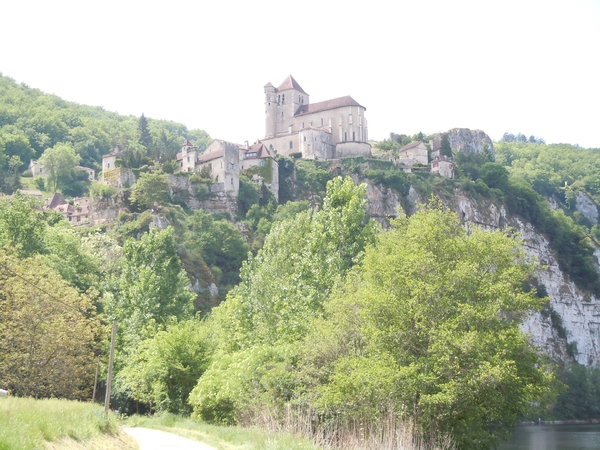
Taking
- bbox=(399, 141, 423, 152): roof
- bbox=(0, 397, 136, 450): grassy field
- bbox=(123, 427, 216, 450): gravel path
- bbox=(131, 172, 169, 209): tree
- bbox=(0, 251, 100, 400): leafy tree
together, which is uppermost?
bbox=(399, 141, 423, 152): roof

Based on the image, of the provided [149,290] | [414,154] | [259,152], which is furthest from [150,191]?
[414,154]

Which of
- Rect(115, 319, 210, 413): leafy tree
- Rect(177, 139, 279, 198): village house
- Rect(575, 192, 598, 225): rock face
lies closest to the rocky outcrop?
Rect(575, 192, 598, 225): rock face

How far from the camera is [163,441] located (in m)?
23.8

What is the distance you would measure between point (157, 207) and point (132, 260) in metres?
34.6

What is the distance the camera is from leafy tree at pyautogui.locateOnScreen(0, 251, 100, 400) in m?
33.6

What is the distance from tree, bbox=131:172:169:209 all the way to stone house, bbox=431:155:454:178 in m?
49.9

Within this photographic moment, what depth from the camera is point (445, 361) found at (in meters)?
22.9

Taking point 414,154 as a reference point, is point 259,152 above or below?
below

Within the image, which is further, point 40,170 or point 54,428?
point 40,170

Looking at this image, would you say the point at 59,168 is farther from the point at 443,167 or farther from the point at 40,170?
Answer: the point at 443,167

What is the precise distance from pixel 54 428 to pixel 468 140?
132m

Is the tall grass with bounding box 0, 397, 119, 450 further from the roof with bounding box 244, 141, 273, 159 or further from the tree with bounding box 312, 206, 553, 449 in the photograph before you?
the roof with bounding box 244, 141, 273, 159

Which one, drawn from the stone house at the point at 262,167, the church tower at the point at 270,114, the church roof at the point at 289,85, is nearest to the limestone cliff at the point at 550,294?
the stone house at the point at 262,167

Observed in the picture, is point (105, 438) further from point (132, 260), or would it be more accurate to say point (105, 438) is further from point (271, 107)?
point (271, 107)
